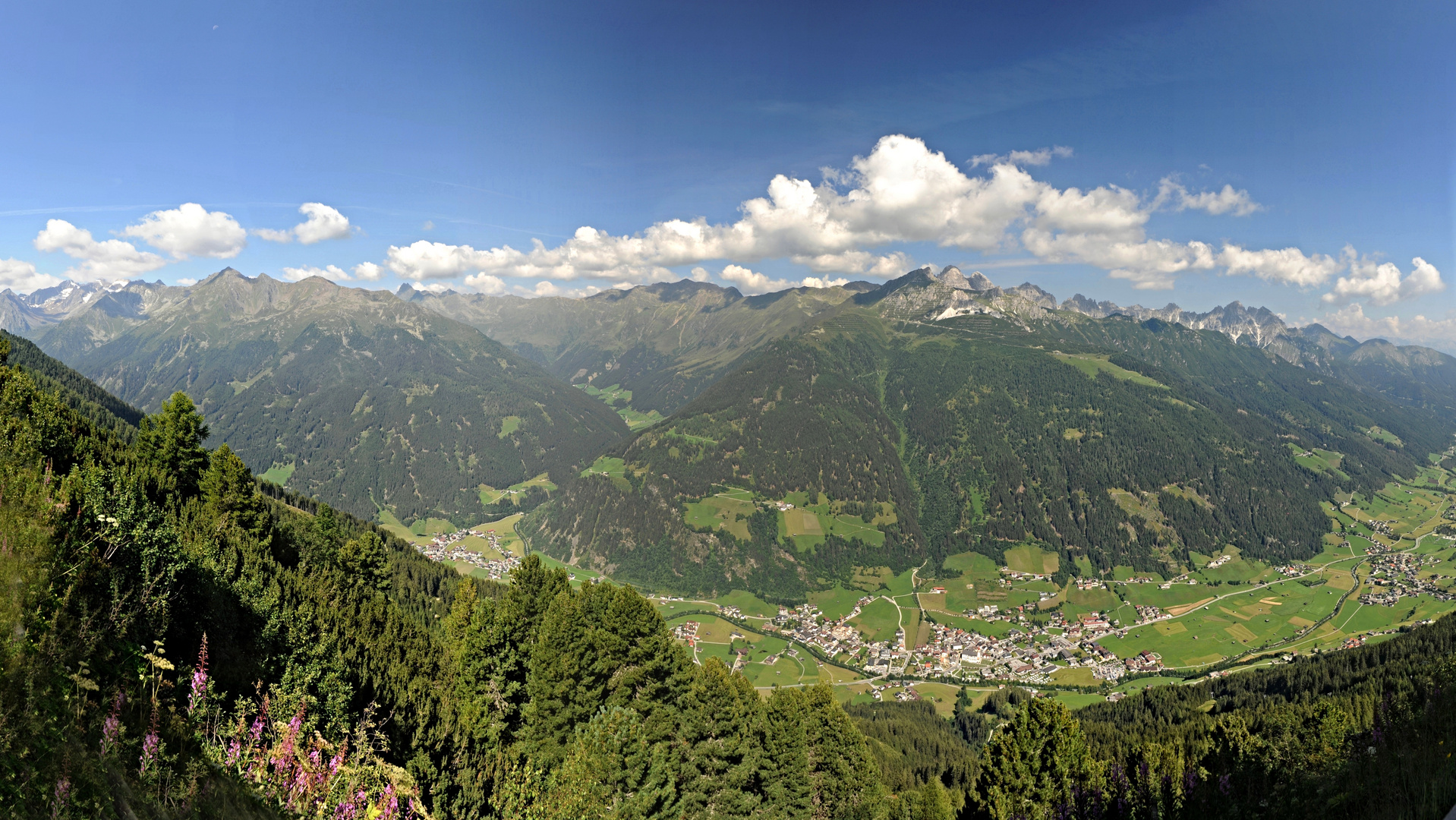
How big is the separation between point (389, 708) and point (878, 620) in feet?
555

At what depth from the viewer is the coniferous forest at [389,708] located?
7023 mm

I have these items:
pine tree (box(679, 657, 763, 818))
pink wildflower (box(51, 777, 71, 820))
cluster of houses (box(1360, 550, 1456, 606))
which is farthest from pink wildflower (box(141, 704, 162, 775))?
cluster of houses (box(1360, 550, 1456, 606))

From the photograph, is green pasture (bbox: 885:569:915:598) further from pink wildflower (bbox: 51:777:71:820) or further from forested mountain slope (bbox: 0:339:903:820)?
pink wildflower (bbox: 51:777:71:820)

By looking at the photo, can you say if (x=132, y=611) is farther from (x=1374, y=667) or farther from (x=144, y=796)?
(x=1374, y=667)

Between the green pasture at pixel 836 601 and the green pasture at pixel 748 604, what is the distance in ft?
48.9

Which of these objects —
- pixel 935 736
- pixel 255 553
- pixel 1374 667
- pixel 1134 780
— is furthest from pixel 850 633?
pixel 255 553

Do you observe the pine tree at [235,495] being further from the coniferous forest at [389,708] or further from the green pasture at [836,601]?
the green pasture at [836,601]

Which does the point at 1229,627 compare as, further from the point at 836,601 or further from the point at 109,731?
the point at 109,731

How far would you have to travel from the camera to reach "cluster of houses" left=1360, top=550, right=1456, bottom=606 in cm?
16412

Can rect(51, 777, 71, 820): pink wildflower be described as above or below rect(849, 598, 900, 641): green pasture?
above

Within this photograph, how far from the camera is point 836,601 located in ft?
612

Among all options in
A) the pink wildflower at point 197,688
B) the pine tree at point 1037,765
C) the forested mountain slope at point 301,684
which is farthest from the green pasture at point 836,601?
the pink wildflower at point 197,688

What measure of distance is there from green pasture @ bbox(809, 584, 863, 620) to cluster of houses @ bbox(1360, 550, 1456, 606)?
147708 millimetres

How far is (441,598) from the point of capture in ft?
199
